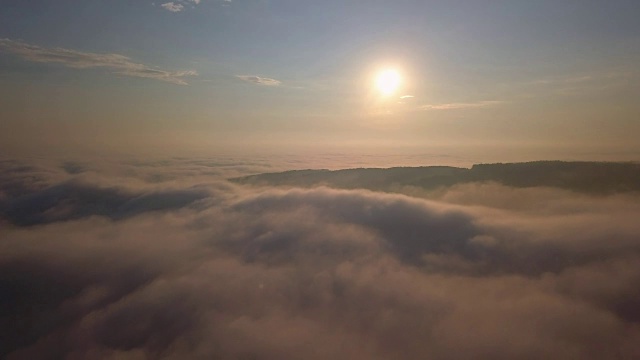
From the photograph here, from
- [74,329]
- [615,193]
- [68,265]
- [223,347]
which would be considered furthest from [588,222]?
[68,265]

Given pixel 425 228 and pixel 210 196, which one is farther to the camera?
pixel 210 196

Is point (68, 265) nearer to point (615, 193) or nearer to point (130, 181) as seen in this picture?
point (130, 181)

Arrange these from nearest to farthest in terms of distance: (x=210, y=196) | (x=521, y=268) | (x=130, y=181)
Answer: (x=521, y=268) → (x=210, y=196) → (x=130, y=181)

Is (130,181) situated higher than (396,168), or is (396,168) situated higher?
(396,168)

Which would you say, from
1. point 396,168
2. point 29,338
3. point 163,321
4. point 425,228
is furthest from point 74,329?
point 396,168

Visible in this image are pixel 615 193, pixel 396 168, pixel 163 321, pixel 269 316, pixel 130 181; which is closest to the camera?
pixel 269 316

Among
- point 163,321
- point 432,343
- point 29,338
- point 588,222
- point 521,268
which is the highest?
point 588,222

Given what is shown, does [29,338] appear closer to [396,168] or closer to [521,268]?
[521,268]
